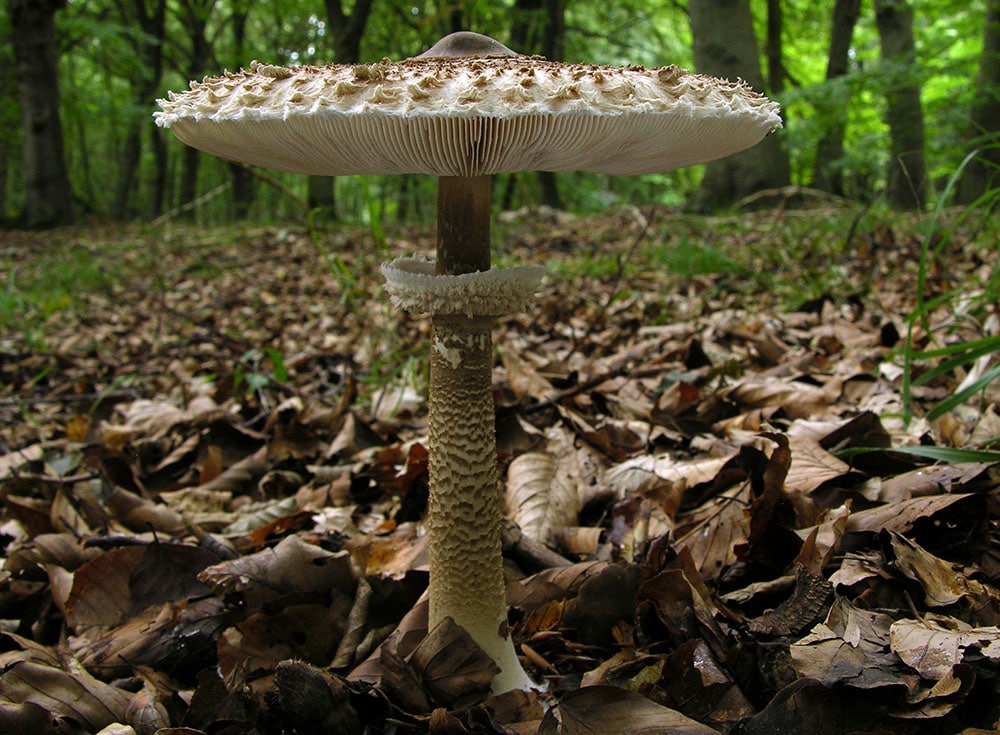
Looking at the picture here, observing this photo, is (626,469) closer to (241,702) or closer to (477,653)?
(477,653)

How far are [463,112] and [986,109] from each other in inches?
327

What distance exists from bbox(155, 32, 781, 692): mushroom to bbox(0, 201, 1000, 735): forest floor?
14.2 inches

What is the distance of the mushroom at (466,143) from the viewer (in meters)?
1.40

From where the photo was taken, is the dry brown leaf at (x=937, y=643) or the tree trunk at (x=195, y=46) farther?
the tree trunk at (x=195, y=46)

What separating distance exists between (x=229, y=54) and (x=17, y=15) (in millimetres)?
9828

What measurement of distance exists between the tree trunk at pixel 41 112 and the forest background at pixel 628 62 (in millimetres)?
27

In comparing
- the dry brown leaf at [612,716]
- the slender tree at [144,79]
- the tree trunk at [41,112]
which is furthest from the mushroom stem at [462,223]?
the slender tree at [144,79]

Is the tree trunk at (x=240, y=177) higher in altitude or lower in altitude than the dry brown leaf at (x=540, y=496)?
higher

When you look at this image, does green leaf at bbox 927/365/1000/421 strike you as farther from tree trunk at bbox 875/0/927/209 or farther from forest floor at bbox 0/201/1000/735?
tree trunk at bbox 875/0/927/209

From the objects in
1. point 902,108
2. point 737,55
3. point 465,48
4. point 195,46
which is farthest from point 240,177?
point 465,48

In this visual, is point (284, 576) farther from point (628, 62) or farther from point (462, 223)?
point (628, 62)

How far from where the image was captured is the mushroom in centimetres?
140

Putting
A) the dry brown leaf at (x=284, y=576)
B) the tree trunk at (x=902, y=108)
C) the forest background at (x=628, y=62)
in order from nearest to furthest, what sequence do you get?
the dry brown leaf at (x=284, y=576) < the tree trunk at (x=902, y=108) < the forest background at (x=628, y=62)

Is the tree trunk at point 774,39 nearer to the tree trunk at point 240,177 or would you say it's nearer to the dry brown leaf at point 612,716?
the tree trunk at point 240,177
